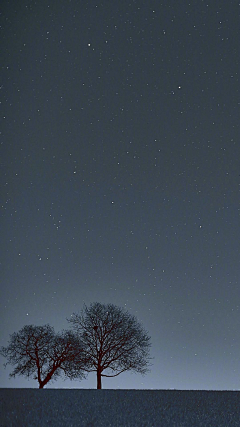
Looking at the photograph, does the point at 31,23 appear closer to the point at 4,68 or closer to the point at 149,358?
the point at 4,68

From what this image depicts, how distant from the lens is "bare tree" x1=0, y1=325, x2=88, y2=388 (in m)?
25.1

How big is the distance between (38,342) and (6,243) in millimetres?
24306

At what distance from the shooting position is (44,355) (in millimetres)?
25281

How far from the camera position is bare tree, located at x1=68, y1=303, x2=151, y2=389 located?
24875 mm

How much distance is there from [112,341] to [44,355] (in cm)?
435

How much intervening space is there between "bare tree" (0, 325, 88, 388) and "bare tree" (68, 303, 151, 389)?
718mm

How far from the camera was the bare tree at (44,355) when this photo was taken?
2506 cm

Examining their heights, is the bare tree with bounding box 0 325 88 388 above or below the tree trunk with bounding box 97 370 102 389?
above

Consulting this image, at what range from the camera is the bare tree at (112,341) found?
2488 cm

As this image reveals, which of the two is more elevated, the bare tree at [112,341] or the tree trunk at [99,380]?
the bare tree at [112,341]

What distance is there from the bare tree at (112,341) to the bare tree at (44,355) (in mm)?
718

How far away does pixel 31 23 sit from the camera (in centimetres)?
422

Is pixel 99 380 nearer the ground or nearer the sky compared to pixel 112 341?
nearer the ground

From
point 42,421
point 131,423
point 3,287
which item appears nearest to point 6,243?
point 3,287
